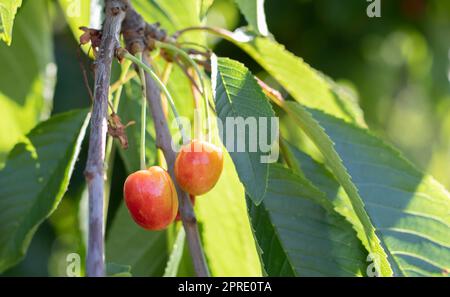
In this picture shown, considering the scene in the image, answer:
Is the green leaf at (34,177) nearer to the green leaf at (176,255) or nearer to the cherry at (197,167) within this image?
the green leaf at (176,255)

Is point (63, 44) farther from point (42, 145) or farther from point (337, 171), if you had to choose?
point (337, 171)

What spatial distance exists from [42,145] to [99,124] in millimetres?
752

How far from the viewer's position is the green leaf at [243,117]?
3.84 feet

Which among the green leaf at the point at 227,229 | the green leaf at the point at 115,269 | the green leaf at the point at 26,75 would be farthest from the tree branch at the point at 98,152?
the green leaf at the point at 26,75

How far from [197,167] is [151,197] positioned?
0.28 ft

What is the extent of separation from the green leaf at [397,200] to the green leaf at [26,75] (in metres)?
0.75

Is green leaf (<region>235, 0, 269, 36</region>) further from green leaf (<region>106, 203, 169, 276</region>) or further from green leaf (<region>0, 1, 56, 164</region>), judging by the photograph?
green leaf (<region>0, 1, 56, 164</region>)

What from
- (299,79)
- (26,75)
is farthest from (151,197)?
(26,75)

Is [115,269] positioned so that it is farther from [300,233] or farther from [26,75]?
[26,75]

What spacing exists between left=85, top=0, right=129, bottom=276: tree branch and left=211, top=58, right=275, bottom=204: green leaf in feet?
0.59

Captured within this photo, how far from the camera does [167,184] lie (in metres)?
1.21

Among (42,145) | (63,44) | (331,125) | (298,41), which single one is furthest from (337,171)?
(63,44)

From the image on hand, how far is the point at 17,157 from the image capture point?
173 cm
